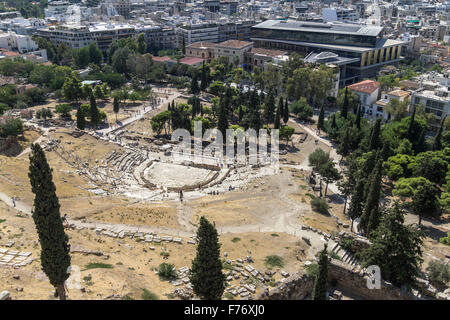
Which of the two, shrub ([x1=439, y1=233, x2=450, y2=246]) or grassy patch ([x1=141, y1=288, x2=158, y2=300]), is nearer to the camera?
grassy patch ([x1=141, y1=288, x2=158, y2=300])

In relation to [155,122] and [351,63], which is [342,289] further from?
[351,63]

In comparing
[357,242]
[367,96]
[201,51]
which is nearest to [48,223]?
[357,242]

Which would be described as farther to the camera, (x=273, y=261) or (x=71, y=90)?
(x=71, y=90)

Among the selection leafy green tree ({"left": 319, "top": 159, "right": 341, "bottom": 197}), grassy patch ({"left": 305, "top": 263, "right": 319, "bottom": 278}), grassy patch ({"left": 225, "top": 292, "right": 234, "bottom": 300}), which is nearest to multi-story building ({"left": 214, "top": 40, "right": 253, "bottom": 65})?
leafy green tree ({"left": 319, "top": 159, "right": 341, "bottom": 197})

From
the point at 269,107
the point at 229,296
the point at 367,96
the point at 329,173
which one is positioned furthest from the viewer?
Result: the point at 367,96

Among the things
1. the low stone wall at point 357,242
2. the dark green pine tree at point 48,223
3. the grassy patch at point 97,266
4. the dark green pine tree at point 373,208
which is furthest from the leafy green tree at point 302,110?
the dark green pine tree at point 48,223

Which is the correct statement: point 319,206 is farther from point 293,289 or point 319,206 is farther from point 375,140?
point 375,140

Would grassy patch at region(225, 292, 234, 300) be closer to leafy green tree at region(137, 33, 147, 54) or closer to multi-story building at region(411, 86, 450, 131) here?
multi-story building at region(411, 86, 450, 131)
